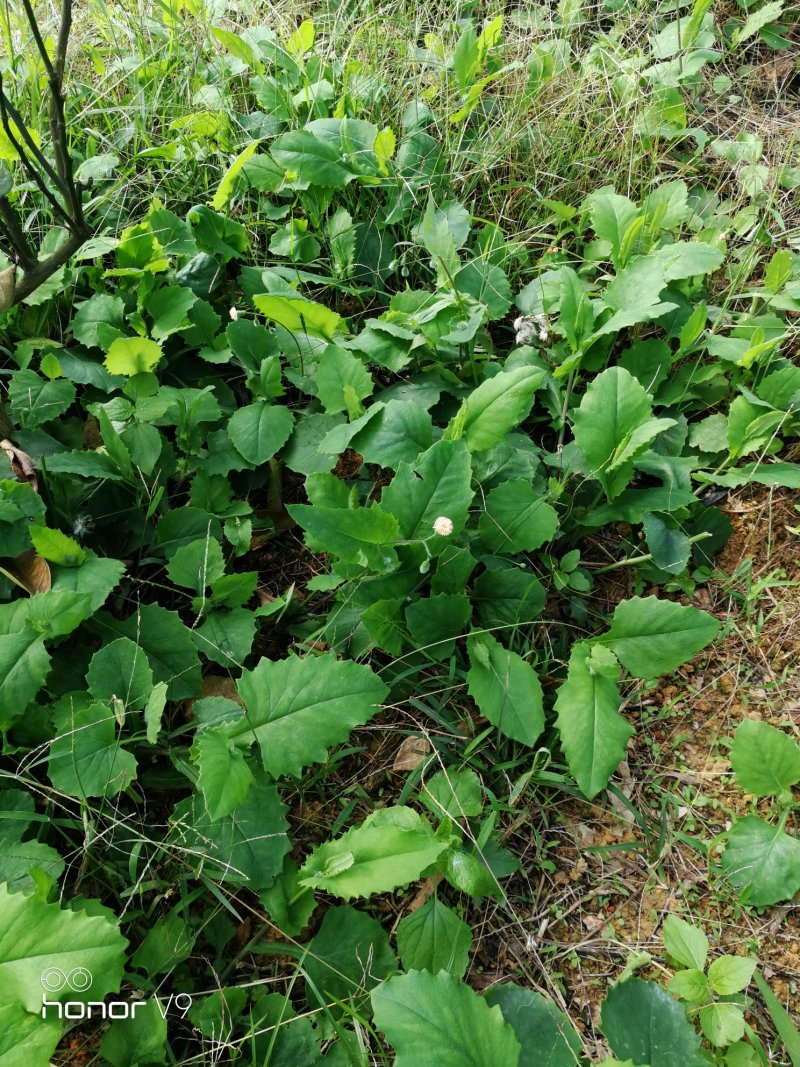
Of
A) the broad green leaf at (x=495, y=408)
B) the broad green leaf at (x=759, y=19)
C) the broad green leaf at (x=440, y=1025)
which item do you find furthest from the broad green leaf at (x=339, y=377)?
the broad green leaf at (x=759, y=19)

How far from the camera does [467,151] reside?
211 cm

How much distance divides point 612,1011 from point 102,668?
3.13 ft

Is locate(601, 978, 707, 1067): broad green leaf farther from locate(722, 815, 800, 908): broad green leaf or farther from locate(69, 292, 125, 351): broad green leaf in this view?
locate(69, 292, 125, 351): broad green leaf

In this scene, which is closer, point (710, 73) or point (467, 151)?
point (467, 151)

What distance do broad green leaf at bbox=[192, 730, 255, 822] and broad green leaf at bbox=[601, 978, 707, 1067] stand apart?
0.60 meters

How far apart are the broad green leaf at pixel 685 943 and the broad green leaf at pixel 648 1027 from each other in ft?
0.24

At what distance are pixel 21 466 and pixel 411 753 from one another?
96 centimetres

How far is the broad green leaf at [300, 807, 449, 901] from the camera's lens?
1132 mm

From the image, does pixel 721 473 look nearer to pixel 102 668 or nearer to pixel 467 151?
pixel 467 151

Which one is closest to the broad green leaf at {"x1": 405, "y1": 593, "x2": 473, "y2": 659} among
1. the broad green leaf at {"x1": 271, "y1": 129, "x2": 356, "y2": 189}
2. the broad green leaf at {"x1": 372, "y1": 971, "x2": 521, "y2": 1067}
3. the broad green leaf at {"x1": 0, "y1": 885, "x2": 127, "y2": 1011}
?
the broad green leaf at {"x1": 372, "y1": 971, "x2": 521, "y2": 1067}

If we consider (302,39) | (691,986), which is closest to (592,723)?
(691,986)

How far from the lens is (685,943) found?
1.20 m

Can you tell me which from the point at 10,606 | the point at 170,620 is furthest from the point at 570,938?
the point at 10,606

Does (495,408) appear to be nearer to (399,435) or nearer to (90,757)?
(399,435)
